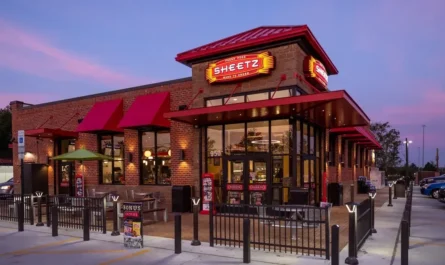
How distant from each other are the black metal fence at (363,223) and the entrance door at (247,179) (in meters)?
4.70

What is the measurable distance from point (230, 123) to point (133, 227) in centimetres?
732

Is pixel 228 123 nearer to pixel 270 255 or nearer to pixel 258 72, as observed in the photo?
pixel 258 72

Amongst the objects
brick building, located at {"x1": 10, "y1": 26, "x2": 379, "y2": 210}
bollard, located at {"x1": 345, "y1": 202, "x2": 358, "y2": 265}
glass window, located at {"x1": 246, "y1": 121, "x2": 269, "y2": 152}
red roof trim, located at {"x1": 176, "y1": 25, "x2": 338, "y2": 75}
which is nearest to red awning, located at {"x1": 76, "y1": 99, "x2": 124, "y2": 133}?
brick building, located at {"x1": 10, "y1": 26, "x2": 379, "y2": 210}

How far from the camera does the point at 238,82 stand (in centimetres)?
1462

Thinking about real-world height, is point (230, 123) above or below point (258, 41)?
below

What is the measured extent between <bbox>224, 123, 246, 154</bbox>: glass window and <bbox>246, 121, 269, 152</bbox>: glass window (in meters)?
0.28

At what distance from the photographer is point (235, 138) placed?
15.1 meters

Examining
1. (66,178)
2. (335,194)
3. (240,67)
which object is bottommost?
(335,194)

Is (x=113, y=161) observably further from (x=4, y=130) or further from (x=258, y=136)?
(x=4, y=130)

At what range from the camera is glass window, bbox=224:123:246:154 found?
14.8 metres

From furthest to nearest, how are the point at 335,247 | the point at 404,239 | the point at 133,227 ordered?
the point at 133,227
the point at 335,247
the point at 404,239

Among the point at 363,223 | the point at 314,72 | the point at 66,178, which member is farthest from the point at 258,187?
the point at 66,178

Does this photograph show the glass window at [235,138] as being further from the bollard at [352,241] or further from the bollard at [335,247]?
the bollard at [335,247]

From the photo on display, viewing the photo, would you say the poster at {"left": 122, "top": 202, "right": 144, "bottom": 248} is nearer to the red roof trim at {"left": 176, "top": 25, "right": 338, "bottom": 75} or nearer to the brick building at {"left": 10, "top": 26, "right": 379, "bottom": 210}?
the brick building at {"left": 10, "top": 26, "right": 379, "bottom": 210}
